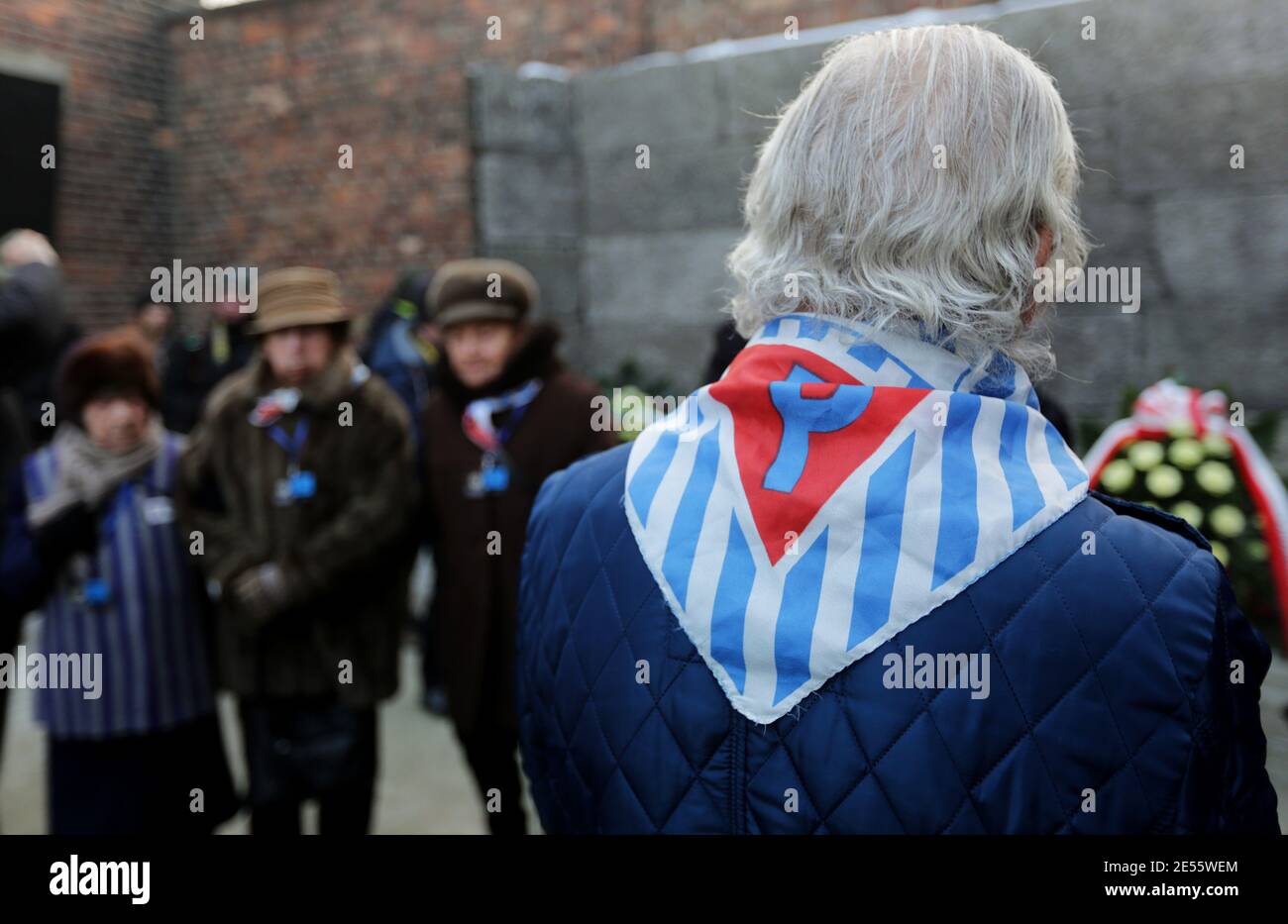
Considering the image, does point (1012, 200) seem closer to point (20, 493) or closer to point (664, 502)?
point (664, 502)

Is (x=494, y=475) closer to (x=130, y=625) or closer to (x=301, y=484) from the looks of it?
(x=301, y=484)

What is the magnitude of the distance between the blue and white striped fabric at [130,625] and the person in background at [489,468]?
2.39 feet

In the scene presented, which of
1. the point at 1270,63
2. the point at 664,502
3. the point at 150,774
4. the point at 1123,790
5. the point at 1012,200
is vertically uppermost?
the point at 1270,63

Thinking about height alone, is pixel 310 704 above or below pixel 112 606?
below

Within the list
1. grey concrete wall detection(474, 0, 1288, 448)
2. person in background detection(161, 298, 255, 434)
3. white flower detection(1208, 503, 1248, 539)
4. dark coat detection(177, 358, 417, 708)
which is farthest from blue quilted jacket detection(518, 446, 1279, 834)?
person in background detection(161, 298, 255, 434)

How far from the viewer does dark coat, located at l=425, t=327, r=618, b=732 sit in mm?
3258

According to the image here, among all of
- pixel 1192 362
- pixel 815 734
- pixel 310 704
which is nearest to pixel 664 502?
pixel 815 734

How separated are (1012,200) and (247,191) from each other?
8.07m

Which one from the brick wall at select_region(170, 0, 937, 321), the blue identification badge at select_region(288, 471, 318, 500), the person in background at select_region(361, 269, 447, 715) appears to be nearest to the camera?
the blue identification badge at select_region(288, 471, 318, 500)

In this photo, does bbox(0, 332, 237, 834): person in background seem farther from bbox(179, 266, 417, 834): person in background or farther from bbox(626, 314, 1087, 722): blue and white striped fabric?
bbox(626, 314, 1087, 722): blue and white striped fabric

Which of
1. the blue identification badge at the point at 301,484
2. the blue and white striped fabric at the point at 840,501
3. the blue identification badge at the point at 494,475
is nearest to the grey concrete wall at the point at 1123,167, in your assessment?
the blue identification badge at the point at 494,475

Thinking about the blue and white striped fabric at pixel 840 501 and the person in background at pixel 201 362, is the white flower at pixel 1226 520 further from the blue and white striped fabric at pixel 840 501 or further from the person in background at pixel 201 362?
the person in background at pixel 201 362

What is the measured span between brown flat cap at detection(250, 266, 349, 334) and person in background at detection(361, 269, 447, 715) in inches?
62.2

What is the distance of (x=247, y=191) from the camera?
27.2 feet
